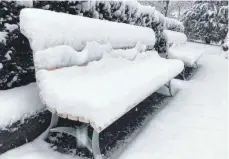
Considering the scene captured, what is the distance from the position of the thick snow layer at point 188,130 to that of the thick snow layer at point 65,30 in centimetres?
110

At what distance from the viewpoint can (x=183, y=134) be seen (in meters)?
3.27

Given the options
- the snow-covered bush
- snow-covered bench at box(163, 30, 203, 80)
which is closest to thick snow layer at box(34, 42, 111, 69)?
snow-covered bench at box(163, 30, 203, 80)

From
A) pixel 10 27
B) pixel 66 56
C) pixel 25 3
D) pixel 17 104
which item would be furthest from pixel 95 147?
pixel 25 3

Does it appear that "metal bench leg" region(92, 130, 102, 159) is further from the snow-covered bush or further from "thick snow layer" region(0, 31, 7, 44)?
the snow-covered bush

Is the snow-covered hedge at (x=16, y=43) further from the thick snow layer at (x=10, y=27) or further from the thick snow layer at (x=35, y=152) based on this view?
the thick snow layer at (x=35, y=152)

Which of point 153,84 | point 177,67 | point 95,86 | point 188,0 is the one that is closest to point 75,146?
point 95,86

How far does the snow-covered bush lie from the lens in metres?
15.1

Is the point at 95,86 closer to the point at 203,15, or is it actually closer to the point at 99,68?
the point at 99,68

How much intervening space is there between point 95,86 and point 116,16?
2.46m

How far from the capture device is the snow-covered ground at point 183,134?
2578 mm

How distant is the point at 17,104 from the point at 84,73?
730 millimetres

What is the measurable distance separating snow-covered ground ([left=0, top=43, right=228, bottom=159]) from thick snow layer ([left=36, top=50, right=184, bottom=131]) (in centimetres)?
48

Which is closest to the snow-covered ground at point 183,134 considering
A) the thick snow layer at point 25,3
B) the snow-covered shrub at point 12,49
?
the snow-covered shrub at point 12,49

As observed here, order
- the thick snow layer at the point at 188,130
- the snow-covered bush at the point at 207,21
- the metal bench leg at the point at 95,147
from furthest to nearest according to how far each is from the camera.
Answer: the snow-covered bush at the point at 207,21, the thick snow layer at the point at 188,130, the metal bench leg at the point at 95,147
